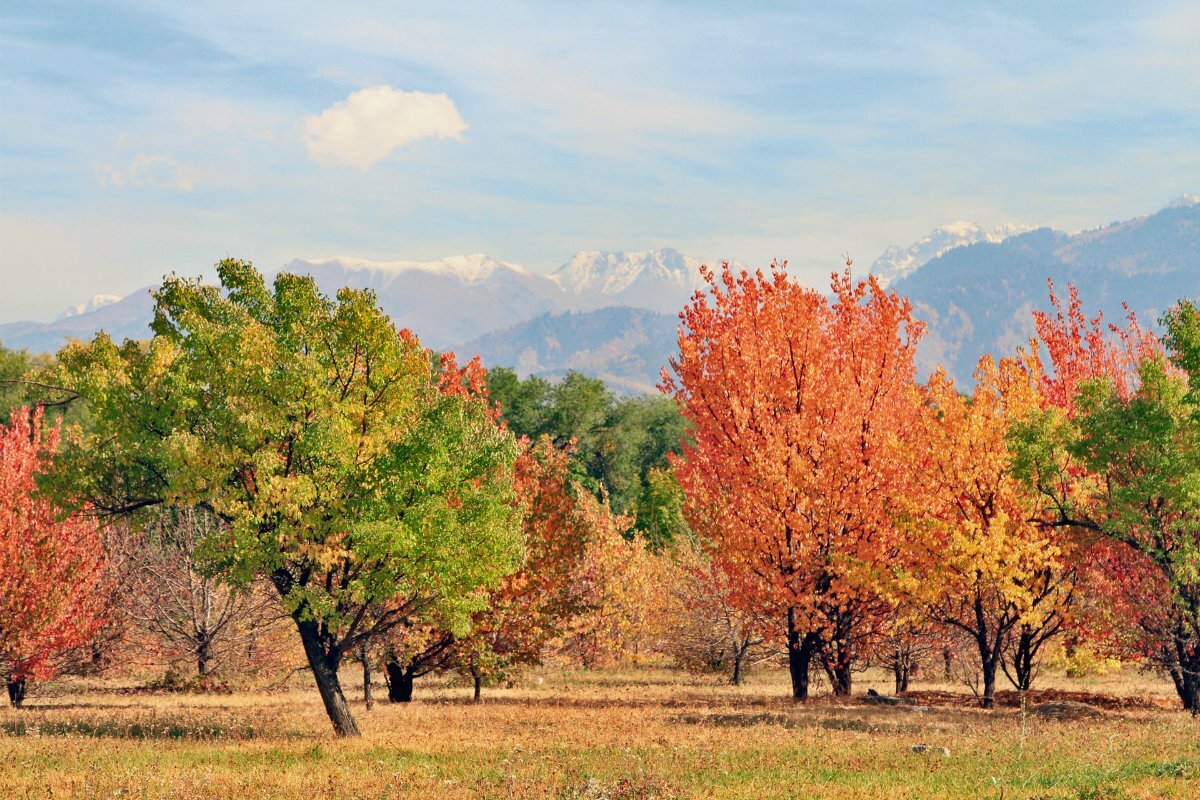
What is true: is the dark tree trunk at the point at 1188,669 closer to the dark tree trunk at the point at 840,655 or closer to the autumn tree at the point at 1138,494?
the autumn tree at the point at 1138,494

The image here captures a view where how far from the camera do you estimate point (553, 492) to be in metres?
31.6

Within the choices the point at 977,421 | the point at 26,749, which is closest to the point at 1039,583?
the point at 977,421

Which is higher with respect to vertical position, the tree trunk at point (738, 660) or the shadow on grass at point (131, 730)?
the shadow on grass at point (131, 730)

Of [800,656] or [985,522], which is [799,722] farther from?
[985,522]

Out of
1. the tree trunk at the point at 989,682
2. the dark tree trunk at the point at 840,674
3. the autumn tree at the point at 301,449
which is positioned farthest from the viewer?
the dark tree trunk at the point at 840,674

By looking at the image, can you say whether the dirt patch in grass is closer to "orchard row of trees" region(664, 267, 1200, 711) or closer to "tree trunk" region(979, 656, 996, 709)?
"tree trunk" region(979, 656, 996, 709)

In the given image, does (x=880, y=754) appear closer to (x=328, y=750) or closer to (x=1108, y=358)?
(x=328, y=750)

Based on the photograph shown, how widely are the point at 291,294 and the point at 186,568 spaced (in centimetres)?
1824

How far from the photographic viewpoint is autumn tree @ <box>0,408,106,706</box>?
2731 centimetres

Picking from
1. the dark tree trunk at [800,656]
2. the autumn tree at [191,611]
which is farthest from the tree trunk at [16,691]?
the dark tree trunk at [800,656]

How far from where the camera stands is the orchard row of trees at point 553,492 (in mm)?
21422

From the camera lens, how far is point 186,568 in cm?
3622

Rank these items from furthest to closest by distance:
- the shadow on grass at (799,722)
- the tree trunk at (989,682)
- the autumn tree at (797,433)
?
the tree trunk at (989,682)
the autumn tree at (797,433)
the shadow on grass at (799,722)

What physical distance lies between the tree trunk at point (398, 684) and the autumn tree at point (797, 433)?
449 inches
